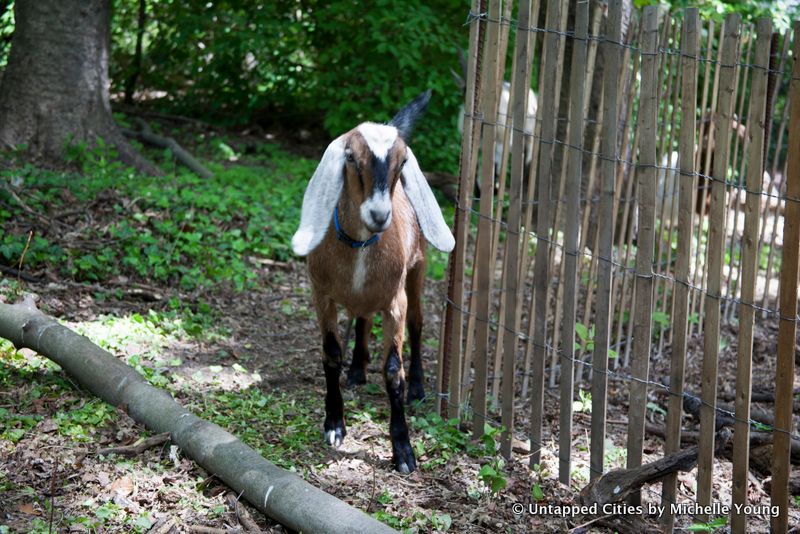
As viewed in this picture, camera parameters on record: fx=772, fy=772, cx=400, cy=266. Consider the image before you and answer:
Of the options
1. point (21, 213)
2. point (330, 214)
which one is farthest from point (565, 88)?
point (21, 213)

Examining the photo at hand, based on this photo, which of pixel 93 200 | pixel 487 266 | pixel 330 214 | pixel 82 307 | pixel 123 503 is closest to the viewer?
pixel 123 503

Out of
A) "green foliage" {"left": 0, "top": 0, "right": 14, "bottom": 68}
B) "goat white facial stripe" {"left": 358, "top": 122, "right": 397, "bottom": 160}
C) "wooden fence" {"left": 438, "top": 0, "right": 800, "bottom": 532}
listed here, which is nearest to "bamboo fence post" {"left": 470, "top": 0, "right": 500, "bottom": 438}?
"wooden fence" {"left": 438, "top": 0, "right": 800, "bottom": 532}

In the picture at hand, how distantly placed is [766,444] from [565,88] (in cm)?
348

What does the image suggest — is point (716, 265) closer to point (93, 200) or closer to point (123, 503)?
point (123, 503)

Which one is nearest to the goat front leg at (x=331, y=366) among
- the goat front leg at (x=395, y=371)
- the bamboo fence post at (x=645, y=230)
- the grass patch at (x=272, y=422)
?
the grass patch at (x=272, y=422)

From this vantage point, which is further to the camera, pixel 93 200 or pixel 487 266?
pixel 93 200

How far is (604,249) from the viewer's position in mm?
3342

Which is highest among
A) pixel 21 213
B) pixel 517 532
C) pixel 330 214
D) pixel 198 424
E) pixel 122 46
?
pixel 122 46

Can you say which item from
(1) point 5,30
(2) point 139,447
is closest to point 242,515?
(2) point 139,447

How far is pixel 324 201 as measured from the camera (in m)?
3.61

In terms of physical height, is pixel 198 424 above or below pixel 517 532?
above

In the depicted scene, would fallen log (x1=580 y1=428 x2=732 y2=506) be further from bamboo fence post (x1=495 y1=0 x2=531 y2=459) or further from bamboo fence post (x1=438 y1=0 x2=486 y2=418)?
bamboo fence post (x1=438 y1=0 x2=486 y2=418)

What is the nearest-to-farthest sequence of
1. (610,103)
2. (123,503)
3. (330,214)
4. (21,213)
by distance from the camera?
(123,503)
(610,103)
(330,214)
(21,213)

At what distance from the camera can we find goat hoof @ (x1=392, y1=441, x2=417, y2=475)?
3.69 m
